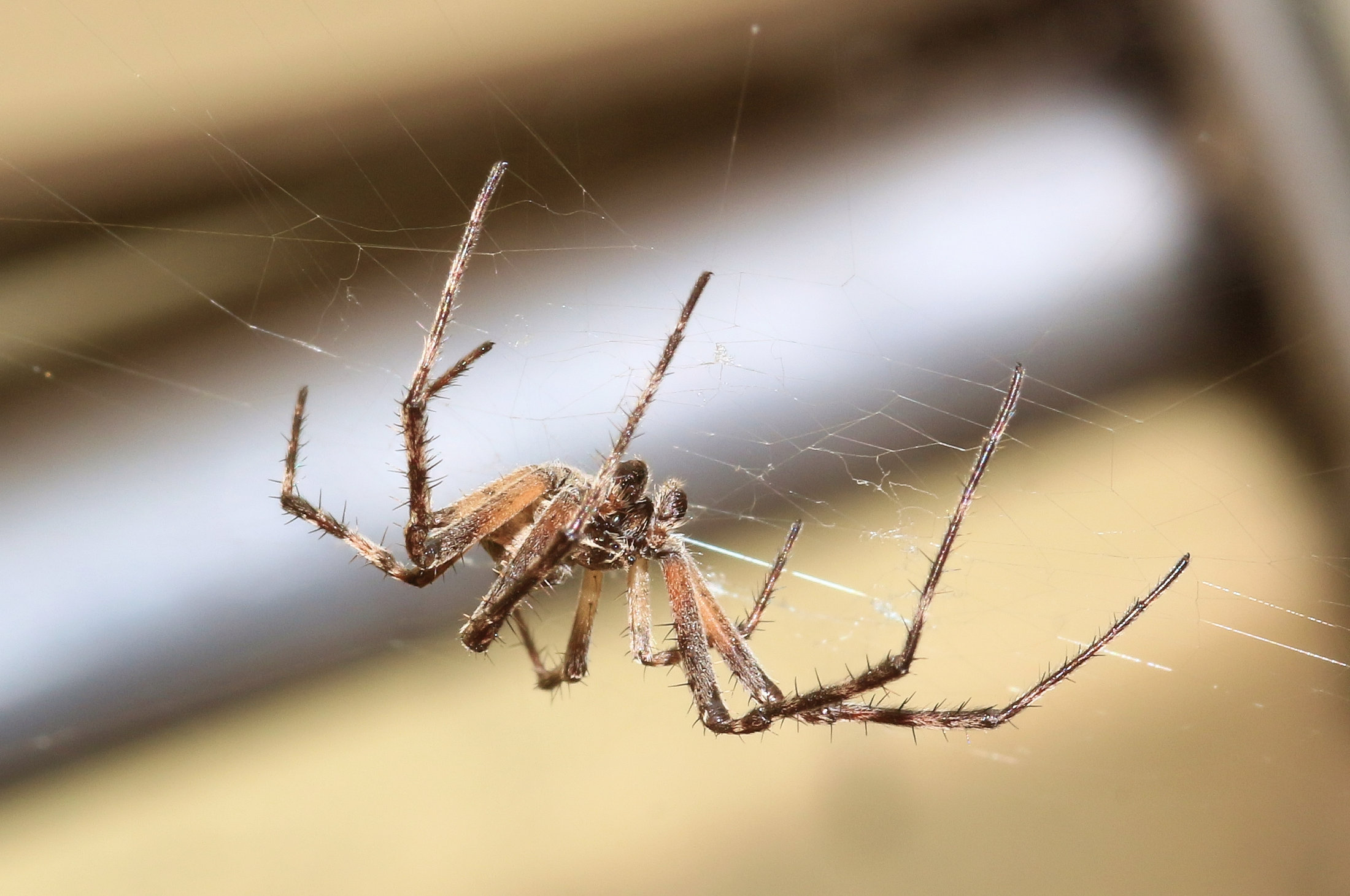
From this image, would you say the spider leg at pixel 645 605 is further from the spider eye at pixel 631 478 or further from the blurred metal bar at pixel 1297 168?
the blurred metal bar at pixel 1297 168

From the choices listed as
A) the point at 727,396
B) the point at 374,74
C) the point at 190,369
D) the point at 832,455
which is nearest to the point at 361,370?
the point at 190,369

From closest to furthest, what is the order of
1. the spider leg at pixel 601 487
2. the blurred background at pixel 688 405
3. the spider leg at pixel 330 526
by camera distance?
1. the spider leg at pixel 601 487
2. the spider leg at pixel 330 526
3. the blurred background at pixel 688 405

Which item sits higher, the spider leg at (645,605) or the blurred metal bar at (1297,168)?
the blurred metal bar at (1297,168)

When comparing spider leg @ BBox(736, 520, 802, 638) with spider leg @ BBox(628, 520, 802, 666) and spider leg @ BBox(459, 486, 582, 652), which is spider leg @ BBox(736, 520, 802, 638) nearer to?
spider leg @ BBox(628, 520, 802, 666)

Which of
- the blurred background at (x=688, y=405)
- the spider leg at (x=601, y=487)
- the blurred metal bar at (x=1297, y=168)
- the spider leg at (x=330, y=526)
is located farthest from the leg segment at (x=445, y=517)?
the blurred metal bar at (x=1297, y=168)

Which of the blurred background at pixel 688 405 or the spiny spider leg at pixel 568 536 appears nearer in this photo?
the spiny spider leg at pixel 568 536

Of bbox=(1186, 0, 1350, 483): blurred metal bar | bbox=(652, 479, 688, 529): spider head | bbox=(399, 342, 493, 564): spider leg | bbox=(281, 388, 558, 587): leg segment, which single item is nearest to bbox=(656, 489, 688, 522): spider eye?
bbox=(652, 479, 688, 529): spider head

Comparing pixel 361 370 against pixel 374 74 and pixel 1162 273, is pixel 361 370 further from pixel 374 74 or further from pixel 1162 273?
pixel 1162 273
